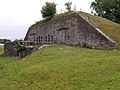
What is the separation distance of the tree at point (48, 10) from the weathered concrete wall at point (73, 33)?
4.03 feet

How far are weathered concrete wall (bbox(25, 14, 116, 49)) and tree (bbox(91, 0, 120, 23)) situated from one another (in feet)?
47.0

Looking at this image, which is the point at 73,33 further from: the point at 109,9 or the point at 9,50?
the point at 109,9

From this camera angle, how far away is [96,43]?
2625 cm

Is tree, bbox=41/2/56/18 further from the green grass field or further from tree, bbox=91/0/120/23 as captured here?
the green grass field

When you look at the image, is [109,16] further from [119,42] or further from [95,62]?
[95,62]

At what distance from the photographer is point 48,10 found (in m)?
36.4

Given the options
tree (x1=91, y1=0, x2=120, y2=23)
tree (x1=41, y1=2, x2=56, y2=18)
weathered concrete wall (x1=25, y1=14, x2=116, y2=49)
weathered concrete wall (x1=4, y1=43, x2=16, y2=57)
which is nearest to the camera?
weathered concrete wall (x1=25, y1=14, x2=116, y2=49)

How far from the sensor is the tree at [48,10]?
118 ft

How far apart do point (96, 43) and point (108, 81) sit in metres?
12.9

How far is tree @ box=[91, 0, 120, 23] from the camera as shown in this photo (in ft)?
154

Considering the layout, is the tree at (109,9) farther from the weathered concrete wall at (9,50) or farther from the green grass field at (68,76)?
the green grass field at (68,76)

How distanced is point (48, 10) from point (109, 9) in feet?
48.4

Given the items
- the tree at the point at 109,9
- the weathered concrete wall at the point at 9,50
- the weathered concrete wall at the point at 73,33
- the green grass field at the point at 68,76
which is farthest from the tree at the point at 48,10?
the green grass field at the point at 68,76

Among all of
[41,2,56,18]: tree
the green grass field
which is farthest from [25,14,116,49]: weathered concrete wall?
the green grass field
